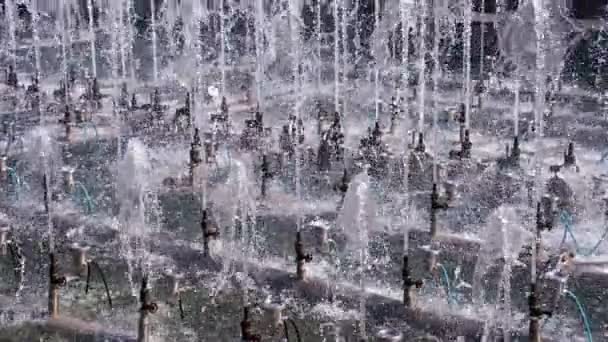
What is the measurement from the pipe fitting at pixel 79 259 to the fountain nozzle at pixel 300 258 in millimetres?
2703

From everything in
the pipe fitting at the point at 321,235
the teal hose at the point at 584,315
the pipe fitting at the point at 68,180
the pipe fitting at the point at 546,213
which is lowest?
the teal hose at the point at 584,315

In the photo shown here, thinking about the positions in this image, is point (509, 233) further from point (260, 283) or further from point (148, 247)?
point (148, 247)

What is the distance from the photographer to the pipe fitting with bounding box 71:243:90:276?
11.8m

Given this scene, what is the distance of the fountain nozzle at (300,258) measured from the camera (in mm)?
11656

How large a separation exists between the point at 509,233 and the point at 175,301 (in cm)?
457

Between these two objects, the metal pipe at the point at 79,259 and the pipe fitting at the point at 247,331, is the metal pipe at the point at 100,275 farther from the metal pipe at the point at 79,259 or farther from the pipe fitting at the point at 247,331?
the pipe fitting at the point at 247,331

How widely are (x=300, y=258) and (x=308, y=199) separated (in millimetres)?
3544

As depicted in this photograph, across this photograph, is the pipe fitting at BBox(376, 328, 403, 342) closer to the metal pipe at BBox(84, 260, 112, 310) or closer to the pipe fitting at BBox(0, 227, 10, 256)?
the metal pipe at BBox(84, 260, 112, 310)

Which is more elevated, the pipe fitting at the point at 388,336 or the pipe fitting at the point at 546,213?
the pipe fitting at the point at 546,213

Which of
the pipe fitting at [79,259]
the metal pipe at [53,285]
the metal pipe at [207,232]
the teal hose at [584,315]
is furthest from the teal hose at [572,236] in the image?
the metal pipe at [53,285]

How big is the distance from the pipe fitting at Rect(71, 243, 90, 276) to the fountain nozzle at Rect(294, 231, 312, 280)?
8.87 feet

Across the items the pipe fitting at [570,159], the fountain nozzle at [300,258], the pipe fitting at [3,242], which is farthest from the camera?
the pipe fitting at [570,159]

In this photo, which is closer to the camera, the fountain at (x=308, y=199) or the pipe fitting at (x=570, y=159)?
the fountain at (x=308, y=199)

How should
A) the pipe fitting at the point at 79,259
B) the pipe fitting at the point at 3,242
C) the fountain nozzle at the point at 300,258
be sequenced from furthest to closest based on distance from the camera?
the pipe fitting at the point at 3,242 < the pipe fitting at the point at 79,259 < the fountain nozzle at the point at 300,258
